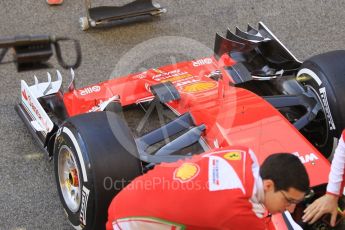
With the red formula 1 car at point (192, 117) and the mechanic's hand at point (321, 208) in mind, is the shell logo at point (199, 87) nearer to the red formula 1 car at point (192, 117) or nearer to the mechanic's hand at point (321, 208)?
the red formula 1 car at point (192, 117)

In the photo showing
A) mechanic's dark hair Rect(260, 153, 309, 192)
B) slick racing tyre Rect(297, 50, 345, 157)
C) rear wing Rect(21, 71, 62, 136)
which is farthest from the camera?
rear wing Rect(21, 71, 62, 136)

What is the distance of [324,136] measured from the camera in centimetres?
333

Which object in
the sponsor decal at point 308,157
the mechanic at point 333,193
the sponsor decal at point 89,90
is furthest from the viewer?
the sponsor decal at point 89,90

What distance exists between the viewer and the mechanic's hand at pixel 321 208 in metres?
2.55

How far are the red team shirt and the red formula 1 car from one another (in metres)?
0.50

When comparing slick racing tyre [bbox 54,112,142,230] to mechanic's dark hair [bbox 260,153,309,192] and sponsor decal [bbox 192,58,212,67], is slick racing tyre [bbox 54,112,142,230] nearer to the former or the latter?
mechanic's dark hair [bbox 260,153,309,192]

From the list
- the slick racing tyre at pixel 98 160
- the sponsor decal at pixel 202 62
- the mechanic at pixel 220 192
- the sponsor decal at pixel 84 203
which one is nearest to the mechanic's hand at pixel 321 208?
the mechanic at pixel 220 192

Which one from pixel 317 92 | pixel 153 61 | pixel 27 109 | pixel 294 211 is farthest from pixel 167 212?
pixel 153 61

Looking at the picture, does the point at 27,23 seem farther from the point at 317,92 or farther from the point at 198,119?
the point at 317,92

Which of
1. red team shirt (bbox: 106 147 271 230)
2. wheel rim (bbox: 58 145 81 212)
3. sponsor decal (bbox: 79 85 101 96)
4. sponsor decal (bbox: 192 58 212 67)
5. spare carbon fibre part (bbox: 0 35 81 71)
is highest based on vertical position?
spare carbon fibre part (bbox: 0 35 81 71)

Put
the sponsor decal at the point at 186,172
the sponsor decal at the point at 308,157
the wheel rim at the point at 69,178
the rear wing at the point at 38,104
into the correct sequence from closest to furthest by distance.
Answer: the sponsor decal at the point at 186,172, the sponsor decal at the point at 308,157, the wheel rim at the point at 69,178, the rear wing at the point at 38,104

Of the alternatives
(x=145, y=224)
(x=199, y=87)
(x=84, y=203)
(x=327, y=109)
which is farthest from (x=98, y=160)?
(x=327, y=109)

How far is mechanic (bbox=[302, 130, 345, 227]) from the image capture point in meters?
2.51

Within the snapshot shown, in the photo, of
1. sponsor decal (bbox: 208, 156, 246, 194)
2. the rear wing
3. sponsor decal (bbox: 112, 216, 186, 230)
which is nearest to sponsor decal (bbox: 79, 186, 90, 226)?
sponsor decal (bbox: 112, 216, 186, 230)
